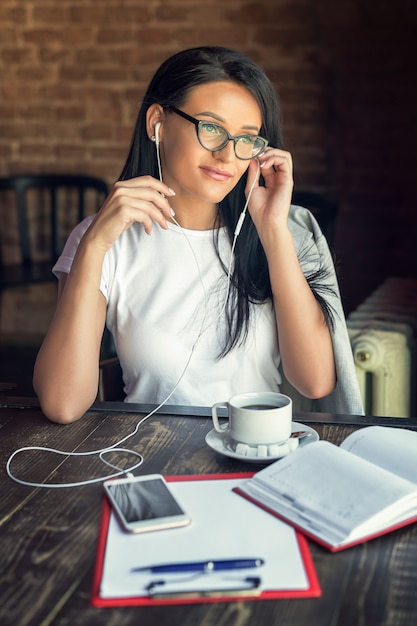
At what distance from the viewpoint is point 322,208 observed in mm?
3359

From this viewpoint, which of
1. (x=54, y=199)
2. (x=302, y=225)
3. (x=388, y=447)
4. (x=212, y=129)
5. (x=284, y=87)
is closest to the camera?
(x=388, y=447)

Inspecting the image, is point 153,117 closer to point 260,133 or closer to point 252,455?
point 260,133

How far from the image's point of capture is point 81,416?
1.52 metres

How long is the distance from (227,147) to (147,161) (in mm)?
281

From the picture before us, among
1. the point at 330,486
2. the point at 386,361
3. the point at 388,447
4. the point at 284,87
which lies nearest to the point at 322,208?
the point at 284,87

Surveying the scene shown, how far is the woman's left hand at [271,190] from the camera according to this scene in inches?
68.6

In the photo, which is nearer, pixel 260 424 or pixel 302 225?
pixel 260 424

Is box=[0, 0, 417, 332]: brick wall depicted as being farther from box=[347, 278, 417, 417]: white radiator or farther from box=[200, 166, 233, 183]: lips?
box=[200, 166, 233, 183]: lips

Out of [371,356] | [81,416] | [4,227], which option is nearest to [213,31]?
[4,227]

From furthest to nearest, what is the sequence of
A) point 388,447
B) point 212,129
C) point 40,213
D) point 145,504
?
point 40,213 < point 212,129 < point 388,447 < point 145,504

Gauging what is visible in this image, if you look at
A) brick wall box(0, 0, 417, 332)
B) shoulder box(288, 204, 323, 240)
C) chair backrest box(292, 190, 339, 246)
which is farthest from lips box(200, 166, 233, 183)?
brick wall box(0, 0, 417, 332)

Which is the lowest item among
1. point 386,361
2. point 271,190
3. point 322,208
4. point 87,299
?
point 386,361

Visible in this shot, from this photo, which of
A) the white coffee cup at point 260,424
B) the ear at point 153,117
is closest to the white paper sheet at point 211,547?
the white coffee cup at point 260,424

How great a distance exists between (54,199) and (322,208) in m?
1.41
